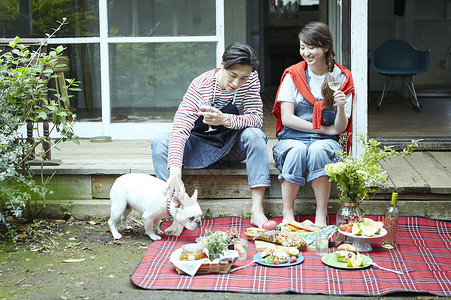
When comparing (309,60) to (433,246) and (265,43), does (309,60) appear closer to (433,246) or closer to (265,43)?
(433,246)

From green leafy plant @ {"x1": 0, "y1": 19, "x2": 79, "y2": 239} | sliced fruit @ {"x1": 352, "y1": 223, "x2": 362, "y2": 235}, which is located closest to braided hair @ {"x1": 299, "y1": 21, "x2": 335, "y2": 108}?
sliced fruit @ {"x1": 352, "y1": 223, "x2": 362, "y2": 235}

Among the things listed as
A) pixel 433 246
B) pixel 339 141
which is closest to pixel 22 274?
pixel 339 141

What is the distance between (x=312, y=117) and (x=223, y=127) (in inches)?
21.4

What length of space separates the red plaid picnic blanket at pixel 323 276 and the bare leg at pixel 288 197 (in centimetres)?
33

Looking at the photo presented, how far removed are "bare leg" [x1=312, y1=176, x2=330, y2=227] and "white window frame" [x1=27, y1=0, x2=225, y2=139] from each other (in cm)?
169

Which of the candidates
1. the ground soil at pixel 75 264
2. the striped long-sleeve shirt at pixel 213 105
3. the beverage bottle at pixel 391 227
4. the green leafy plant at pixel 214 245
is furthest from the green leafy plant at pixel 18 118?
the beverage bottle at pixel 391 227

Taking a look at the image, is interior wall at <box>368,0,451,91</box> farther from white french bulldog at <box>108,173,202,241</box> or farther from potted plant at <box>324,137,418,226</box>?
white french bulldog at <box>108,173,202,241</box>

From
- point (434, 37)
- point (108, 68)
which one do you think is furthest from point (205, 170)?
point (434, 37)

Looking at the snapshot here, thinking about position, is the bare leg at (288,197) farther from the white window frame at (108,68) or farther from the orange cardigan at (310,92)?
the white window frame at (108,68)

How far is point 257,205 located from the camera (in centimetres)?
345

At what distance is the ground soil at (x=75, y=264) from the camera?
2654 millimetres

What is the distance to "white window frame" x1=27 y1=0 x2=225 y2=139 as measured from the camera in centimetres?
461

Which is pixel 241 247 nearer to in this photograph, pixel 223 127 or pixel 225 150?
→ pixel 225 150

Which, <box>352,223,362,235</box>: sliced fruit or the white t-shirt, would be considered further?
the white t-shirt
